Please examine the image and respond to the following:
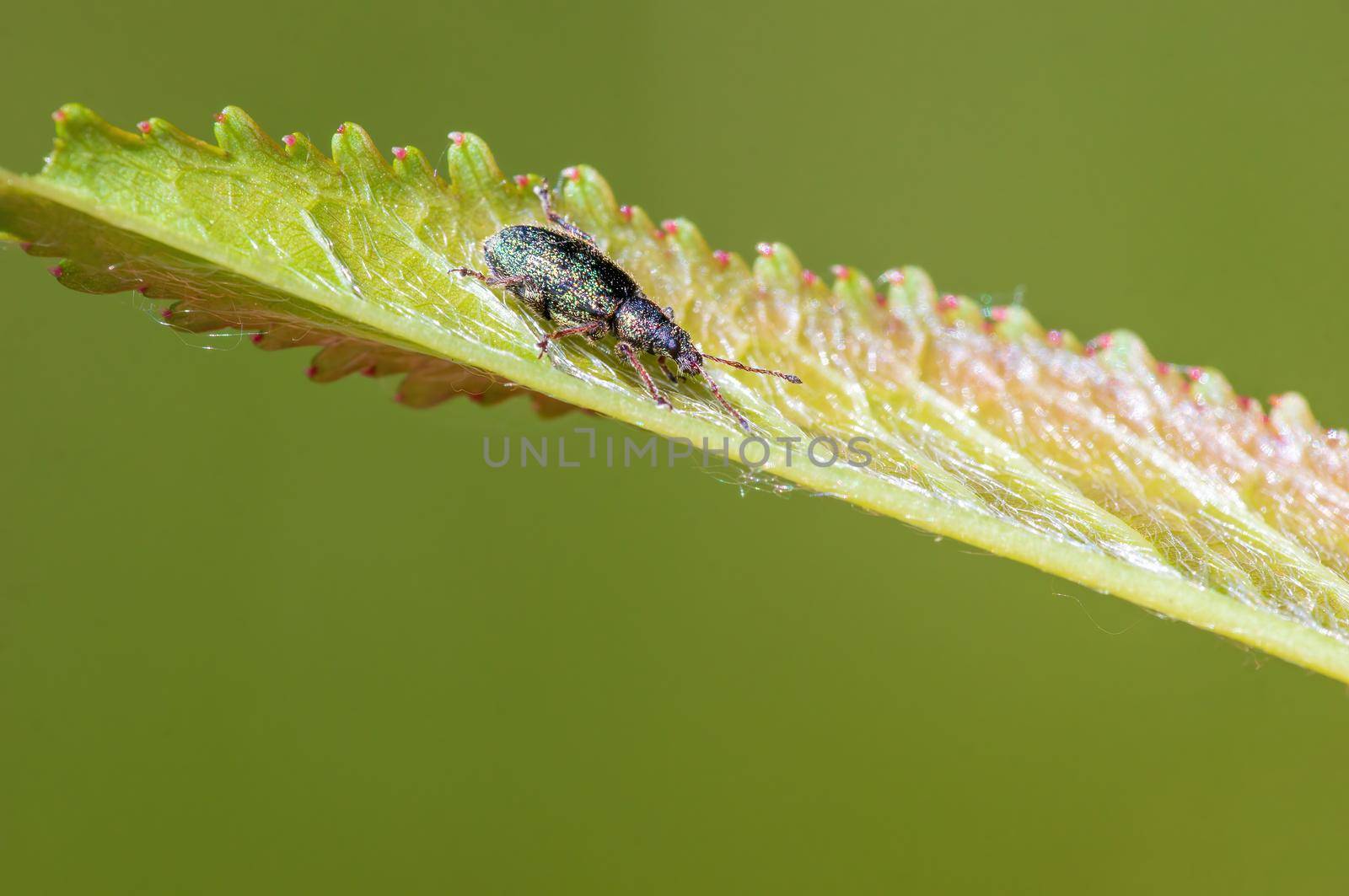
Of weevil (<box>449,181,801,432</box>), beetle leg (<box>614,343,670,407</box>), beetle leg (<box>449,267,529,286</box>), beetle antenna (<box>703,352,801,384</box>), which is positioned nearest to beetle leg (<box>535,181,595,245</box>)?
weevil (<box>449,181,801,432</box>)

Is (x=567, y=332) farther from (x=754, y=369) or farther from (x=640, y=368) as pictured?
(x=754, y=369)

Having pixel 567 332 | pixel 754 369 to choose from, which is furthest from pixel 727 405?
pixel 567 332

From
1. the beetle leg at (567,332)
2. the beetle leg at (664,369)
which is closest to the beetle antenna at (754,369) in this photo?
the beetle leg at (664,369)

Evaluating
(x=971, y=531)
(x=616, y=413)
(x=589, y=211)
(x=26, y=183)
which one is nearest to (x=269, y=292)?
(x=26, y=183)

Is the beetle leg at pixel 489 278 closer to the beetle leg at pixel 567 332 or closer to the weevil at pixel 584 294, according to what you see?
the weevil at pixel 584 294

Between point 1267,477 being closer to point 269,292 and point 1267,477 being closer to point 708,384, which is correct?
point 708,384

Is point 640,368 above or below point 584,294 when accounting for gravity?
below
